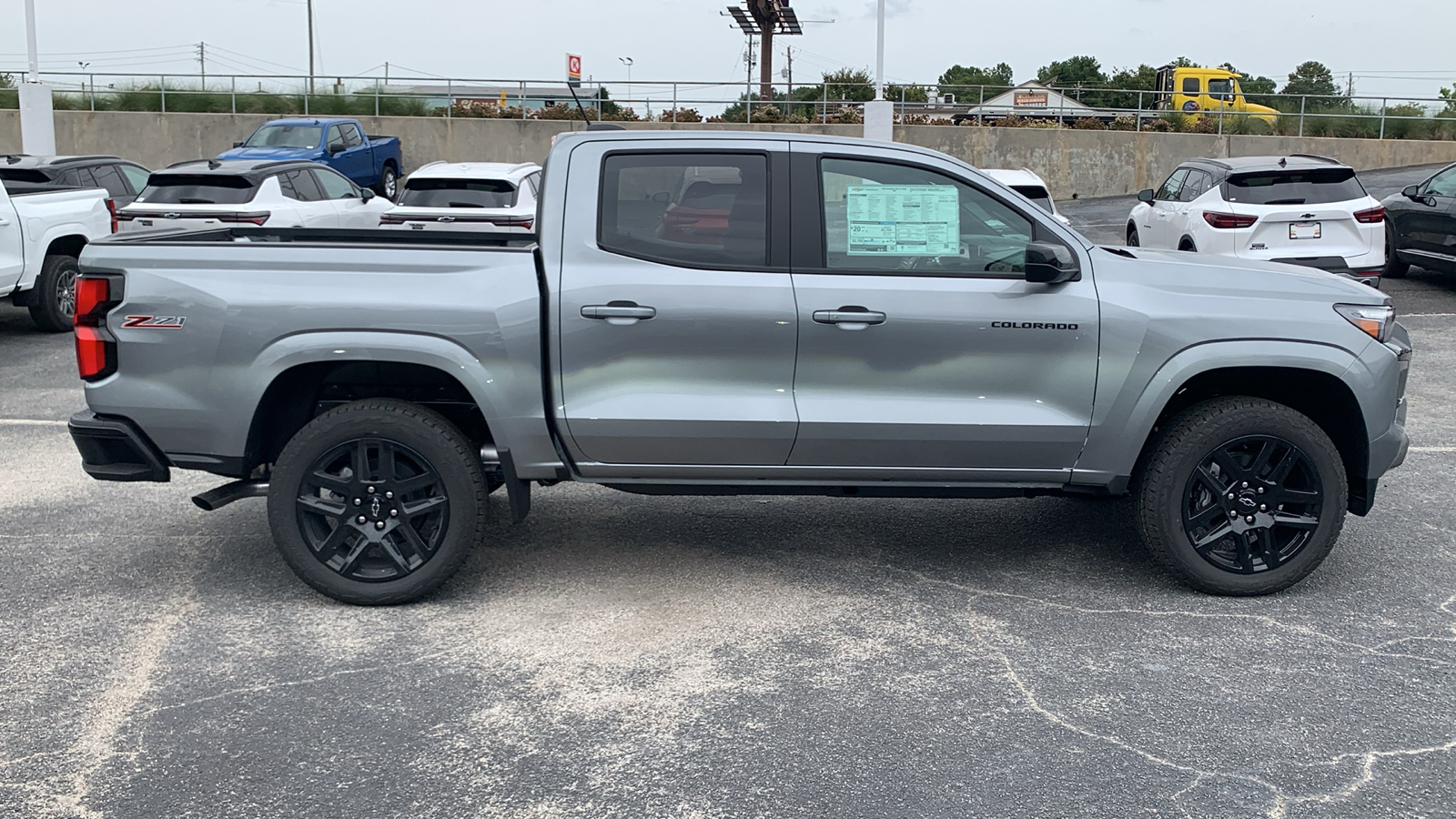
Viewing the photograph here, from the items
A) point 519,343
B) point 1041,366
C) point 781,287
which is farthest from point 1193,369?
point 519,343

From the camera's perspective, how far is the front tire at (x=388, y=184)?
27.2 m

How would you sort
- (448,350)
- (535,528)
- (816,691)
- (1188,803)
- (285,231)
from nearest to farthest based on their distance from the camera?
(1188,803) < (816,691) < (448,350) < (285,231) < (535,528)

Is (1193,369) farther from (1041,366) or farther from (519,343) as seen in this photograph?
(519,343)

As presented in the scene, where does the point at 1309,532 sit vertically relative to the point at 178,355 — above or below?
below

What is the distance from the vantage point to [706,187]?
16.9 feet

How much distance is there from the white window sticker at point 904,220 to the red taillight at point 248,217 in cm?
982

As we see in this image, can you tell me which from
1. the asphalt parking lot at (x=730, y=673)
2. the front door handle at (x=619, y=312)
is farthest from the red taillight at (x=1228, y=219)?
the front door handle at (x=619, y=312)

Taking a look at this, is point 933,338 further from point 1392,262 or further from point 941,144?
point 941,144

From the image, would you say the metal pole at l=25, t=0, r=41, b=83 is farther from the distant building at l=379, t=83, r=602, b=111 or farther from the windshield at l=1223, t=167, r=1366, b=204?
the windshield at l=1223, t=167, r=1366, b=204

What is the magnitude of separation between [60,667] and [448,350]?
1.73 metres

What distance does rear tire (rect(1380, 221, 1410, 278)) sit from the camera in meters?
15.5

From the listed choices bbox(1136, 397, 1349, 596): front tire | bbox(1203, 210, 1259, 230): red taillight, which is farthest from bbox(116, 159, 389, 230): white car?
bbox(1136, 397, 1349, 596): front tire

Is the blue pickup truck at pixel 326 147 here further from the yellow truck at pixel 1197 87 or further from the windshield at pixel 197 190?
the yellow truck at pixel 1197 87

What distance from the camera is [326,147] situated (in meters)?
24.2
